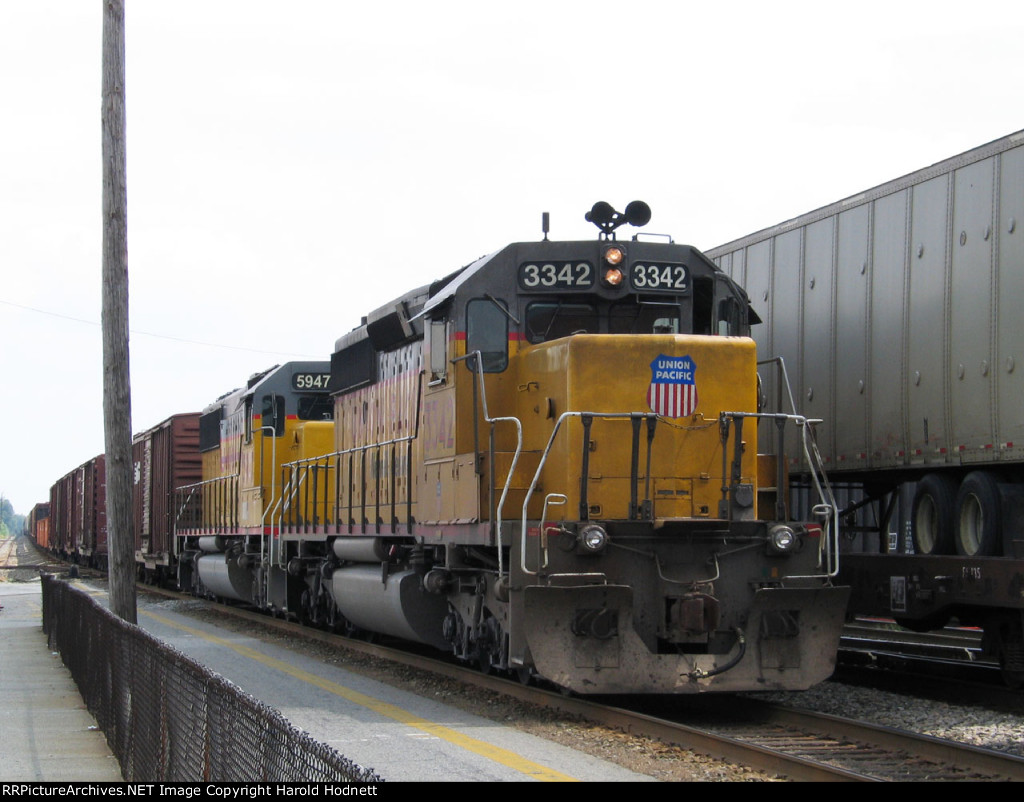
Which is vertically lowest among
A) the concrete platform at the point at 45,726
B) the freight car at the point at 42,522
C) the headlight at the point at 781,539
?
the freight car at the point at 42,522

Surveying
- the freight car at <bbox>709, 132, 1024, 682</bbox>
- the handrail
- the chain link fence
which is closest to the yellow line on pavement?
the handrail

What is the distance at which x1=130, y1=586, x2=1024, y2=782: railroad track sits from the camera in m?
7.63

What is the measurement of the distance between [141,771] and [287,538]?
1063 cm

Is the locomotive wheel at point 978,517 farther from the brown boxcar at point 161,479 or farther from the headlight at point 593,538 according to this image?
the brown boxcar at point 161,479

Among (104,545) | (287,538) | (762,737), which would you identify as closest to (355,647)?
(287,538)

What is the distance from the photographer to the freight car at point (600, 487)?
31.8 ft

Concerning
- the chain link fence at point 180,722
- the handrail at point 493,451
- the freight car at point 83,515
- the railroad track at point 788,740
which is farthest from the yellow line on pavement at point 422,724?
the freight car at point 83,515

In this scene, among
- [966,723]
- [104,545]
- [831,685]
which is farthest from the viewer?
[104,545]

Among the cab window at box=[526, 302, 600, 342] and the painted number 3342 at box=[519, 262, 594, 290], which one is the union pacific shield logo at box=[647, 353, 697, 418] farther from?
the painted number 3342 at box=[519, 262, 594, 290]

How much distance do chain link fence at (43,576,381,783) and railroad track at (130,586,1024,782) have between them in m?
3.25

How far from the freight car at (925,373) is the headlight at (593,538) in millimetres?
3354

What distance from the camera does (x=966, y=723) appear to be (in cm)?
975

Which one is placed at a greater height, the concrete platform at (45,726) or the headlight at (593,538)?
the headlight at (593,538)

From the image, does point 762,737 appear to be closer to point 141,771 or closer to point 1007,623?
point 1007,623
